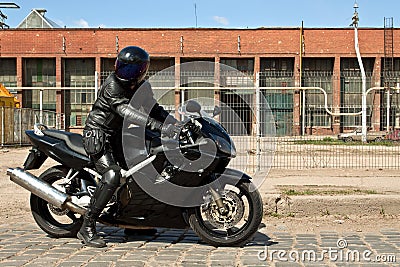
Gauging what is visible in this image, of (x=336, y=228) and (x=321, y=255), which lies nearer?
(x=321, y=255)

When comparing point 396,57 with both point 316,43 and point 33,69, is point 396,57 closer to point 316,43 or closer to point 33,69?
point 316,43

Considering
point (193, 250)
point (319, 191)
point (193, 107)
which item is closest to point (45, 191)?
point (193, 250)

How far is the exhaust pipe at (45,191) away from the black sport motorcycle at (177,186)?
0.01m

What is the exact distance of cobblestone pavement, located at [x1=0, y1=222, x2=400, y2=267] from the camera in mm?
5727

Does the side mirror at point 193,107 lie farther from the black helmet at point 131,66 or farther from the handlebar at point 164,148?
the black helmet at point 131,66

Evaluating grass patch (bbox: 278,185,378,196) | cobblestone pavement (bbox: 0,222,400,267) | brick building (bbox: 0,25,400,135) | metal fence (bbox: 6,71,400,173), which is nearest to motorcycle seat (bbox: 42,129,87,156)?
cobblestone pavement (bbox: 0,222,400,267)

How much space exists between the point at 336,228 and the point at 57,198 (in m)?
3.68

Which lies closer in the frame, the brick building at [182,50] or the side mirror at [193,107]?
the side mirror at [193,107]

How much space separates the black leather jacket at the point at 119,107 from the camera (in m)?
6.05

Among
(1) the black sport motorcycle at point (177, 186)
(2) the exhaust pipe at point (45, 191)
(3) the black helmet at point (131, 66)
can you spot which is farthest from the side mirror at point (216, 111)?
(2) the exhaust pipe at point (45, 191)

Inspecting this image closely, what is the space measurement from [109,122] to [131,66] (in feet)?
2.05

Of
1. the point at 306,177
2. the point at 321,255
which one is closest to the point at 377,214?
the point at 321,255

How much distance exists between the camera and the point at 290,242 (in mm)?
6797

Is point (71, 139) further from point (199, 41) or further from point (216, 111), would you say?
point (199, 41)
